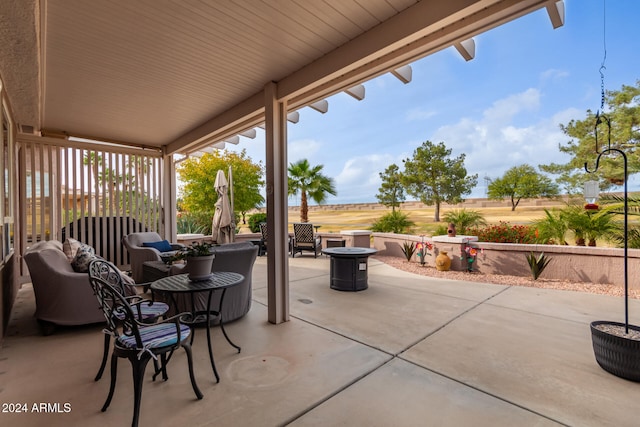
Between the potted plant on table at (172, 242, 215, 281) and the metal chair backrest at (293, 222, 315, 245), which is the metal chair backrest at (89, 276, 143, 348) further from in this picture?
the metal chair backrest at (293, 222, 315, 245)

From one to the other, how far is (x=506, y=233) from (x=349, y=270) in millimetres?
3878

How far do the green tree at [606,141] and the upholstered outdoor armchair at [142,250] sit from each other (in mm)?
9036

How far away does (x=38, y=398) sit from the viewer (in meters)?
2.04

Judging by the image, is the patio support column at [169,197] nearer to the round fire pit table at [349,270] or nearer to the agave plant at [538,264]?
the round fire pit table at [349,270]

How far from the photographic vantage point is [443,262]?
622 centimetres

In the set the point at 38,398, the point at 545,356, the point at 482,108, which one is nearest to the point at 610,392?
the point at 545,356

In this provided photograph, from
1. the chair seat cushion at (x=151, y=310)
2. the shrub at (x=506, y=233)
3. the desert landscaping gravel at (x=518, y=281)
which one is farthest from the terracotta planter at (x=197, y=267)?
the shrub at (x=506, y=233)

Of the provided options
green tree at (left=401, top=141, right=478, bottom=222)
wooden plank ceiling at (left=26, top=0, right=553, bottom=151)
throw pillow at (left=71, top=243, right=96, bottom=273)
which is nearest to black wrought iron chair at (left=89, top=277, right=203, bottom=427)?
throw pillow at (left=71, top=243, right=96, bottom=273)

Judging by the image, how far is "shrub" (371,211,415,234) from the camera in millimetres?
9164

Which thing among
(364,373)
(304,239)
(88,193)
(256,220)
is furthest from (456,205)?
(88,193)

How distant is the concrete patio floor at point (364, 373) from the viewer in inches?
72.5

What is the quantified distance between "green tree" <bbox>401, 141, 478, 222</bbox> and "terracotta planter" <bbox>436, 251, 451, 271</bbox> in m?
6.56

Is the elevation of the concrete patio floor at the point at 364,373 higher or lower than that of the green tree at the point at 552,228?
lower

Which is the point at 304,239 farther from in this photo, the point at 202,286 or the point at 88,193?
the point at 202,286
